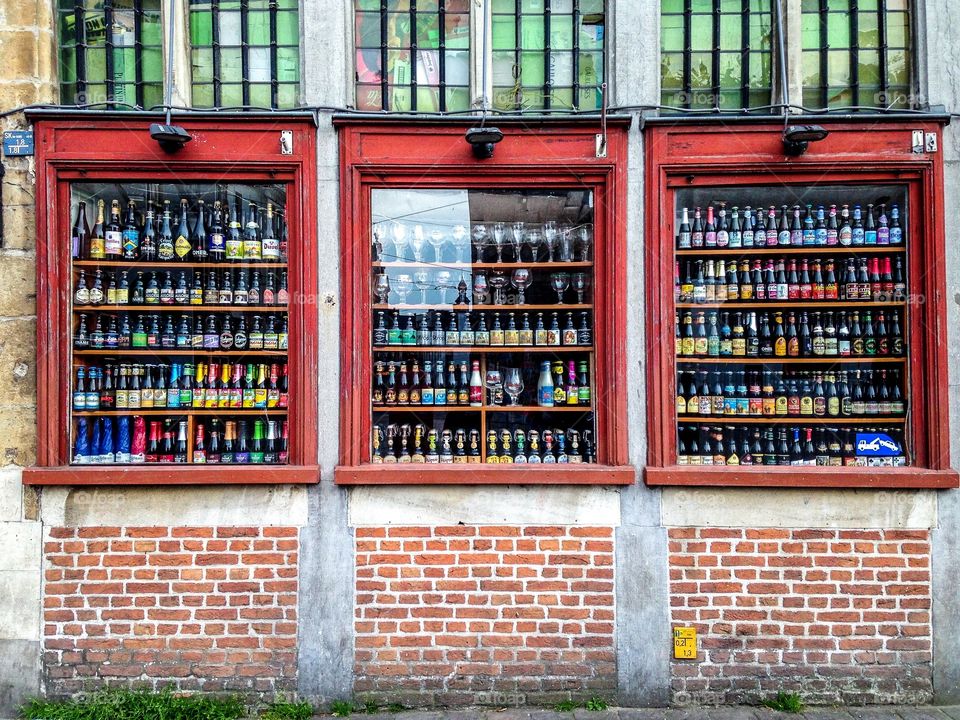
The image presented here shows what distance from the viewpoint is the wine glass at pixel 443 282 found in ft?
15.2

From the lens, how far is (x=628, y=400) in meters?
4.27

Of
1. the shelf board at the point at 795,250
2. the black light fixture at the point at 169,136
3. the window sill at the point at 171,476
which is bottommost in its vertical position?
the window sill at the point at 171,476

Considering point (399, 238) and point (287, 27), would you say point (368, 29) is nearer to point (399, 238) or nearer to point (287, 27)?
point (287, 27)

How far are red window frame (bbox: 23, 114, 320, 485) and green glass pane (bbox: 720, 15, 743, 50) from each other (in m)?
3.08

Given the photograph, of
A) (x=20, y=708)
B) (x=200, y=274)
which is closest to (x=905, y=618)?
(x=200, y=274)

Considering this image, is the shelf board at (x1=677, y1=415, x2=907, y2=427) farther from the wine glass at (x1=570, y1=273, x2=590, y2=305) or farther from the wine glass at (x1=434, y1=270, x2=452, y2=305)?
the wine glass at (x1=434, y1=270, x2=452, y2=305)

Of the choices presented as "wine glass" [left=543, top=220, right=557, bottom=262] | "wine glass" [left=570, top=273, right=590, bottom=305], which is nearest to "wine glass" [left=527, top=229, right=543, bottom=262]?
"wine glass" [left=543, top=220, right=557, bottom=262]

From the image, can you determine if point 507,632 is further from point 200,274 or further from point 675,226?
point 200,274

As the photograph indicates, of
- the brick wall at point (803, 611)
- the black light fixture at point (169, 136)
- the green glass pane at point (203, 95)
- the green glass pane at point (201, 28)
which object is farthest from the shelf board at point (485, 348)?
the green glass pane at point (201, 28)

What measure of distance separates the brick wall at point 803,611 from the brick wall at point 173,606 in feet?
8.93

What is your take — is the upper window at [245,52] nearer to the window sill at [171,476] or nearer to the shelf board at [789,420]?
the window sill at [171,476]

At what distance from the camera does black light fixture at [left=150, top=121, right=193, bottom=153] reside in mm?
3902

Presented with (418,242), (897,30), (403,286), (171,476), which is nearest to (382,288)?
(403,286)

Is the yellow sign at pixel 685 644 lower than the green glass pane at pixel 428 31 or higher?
lower
